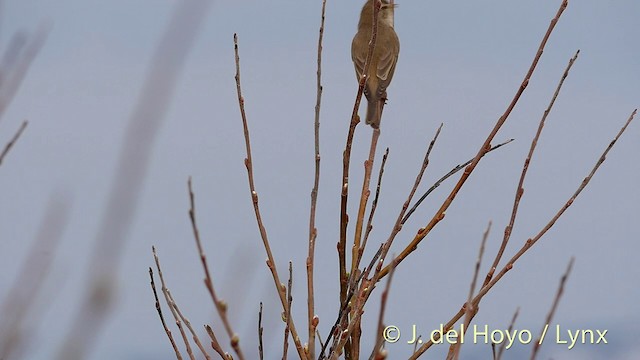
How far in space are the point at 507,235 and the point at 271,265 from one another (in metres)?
0.62

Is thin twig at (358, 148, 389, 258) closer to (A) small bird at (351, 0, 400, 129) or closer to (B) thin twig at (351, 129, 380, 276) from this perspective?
(B) thin twig at (351, 129, 380, 276)

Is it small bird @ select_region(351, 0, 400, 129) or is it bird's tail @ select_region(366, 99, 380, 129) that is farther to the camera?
small bird @ select_region(351, 0, 400, 129)

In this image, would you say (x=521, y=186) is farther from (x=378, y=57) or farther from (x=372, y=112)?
(x=378, y=57)

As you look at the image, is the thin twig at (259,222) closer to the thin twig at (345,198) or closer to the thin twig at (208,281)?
the thin twig at (345,198)

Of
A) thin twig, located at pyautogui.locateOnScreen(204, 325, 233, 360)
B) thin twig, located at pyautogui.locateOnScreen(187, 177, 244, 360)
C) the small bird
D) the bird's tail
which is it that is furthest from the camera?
the small bird

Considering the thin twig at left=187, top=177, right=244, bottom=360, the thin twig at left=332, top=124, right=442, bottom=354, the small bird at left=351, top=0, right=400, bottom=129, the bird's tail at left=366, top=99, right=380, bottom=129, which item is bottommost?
the thin twig at left=187, top=177, right=244, bottom=360

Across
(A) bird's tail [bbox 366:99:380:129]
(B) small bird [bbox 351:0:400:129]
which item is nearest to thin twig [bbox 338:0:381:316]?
(A) bird's tail [bbox 366:99:380:129]

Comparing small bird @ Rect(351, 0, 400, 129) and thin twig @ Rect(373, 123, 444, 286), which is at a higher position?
small bird @ Rect(351, 0, 400, 129)

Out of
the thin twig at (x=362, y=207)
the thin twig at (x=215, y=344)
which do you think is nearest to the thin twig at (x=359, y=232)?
the thin twig at (x=362, y=207)

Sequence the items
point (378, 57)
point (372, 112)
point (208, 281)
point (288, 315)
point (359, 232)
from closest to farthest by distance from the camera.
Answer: point (208, 281) → point (288, 315) → point (359, 232) → point (372, 112) → point (378, 57)

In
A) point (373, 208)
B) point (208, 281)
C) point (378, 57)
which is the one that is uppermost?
point (378, 57)

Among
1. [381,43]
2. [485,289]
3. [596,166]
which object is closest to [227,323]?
[485,289]

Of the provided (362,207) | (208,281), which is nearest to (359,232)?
(362,207)

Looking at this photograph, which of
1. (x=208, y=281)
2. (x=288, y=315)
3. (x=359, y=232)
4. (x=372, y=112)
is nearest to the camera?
(x=208, y=281)
